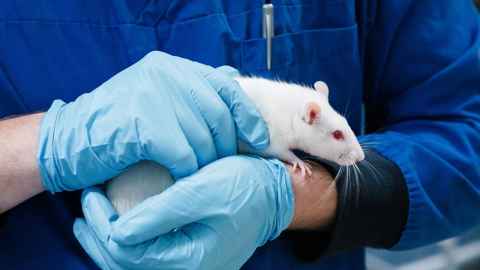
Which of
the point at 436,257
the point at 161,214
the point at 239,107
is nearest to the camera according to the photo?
the point at 161,214

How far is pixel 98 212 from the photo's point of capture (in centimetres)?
72

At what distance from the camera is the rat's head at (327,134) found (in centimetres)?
89

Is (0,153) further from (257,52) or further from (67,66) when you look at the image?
(257,52)

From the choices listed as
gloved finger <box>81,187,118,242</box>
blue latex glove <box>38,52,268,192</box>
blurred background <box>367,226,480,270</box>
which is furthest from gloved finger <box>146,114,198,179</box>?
blurred background <box>367,226,480,270</box>

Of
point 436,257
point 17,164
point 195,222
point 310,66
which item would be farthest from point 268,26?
point 436,257

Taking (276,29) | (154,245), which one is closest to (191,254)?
(154,245)

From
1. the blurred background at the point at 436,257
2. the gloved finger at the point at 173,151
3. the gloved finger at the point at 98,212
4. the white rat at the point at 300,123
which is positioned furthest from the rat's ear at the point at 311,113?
the blurred background at the point at 436,257

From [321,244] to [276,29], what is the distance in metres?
0.42

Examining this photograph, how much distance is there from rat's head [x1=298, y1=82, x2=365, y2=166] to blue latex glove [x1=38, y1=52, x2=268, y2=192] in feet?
0.49

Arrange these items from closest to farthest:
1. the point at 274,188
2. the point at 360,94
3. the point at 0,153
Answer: the point at 0,153 < the point at 274,188 < the point at 360,94

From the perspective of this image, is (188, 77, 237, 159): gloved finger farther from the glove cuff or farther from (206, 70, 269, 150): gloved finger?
the glove cuff

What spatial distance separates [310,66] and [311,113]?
13 cm

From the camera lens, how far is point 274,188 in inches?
31.1

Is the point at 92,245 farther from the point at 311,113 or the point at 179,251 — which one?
the point at 311,113
